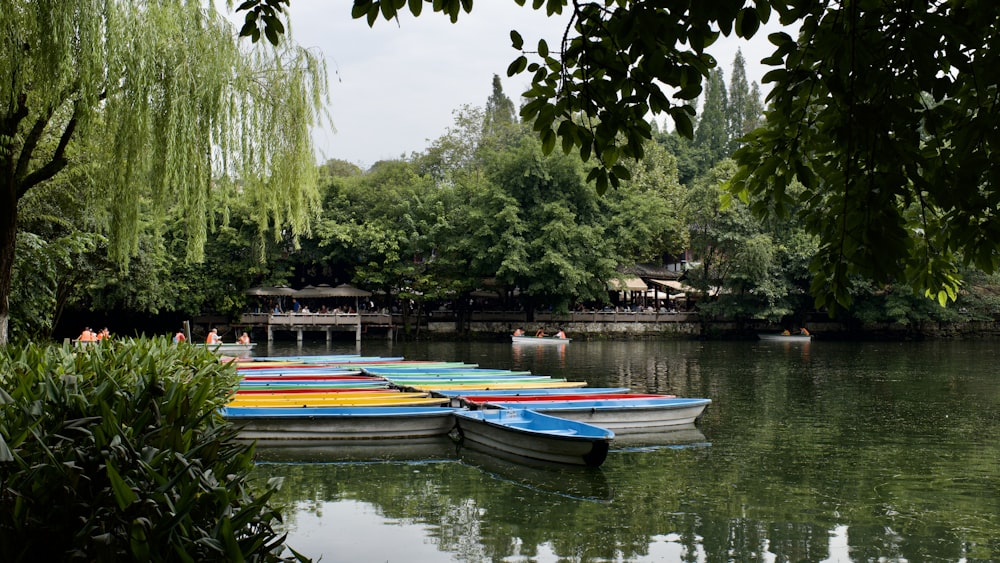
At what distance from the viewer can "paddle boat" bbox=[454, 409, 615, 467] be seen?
10.1 meters

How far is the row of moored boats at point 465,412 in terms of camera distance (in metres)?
10.8

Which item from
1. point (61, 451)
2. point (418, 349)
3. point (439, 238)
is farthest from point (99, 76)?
point (439, 238)

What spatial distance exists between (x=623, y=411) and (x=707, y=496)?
13.3 feet

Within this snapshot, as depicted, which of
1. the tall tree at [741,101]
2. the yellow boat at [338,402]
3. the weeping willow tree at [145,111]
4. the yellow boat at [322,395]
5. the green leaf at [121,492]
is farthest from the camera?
the tall tree at [741,101]

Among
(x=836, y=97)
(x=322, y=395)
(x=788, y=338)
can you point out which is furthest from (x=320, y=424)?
(x=788, y=338)

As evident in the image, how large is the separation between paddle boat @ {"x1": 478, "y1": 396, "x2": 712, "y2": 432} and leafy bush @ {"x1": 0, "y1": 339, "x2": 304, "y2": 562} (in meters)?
9.39

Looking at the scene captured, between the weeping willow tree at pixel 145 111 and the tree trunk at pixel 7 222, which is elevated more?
the weeping willow tree at pixel 145 111

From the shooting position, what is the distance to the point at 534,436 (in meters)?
10.4

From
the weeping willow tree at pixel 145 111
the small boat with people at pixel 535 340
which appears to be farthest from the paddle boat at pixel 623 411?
the small boat with people at pixel 535 340

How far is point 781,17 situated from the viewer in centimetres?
359

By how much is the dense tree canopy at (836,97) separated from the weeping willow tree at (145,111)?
620 centimetres

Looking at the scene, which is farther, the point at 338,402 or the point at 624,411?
the point at 338,402

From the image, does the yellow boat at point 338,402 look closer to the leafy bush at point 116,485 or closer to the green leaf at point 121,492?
the leafy bush at point 116,485

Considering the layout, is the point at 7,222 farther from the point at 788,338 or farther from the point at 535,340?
the point at 788,338
